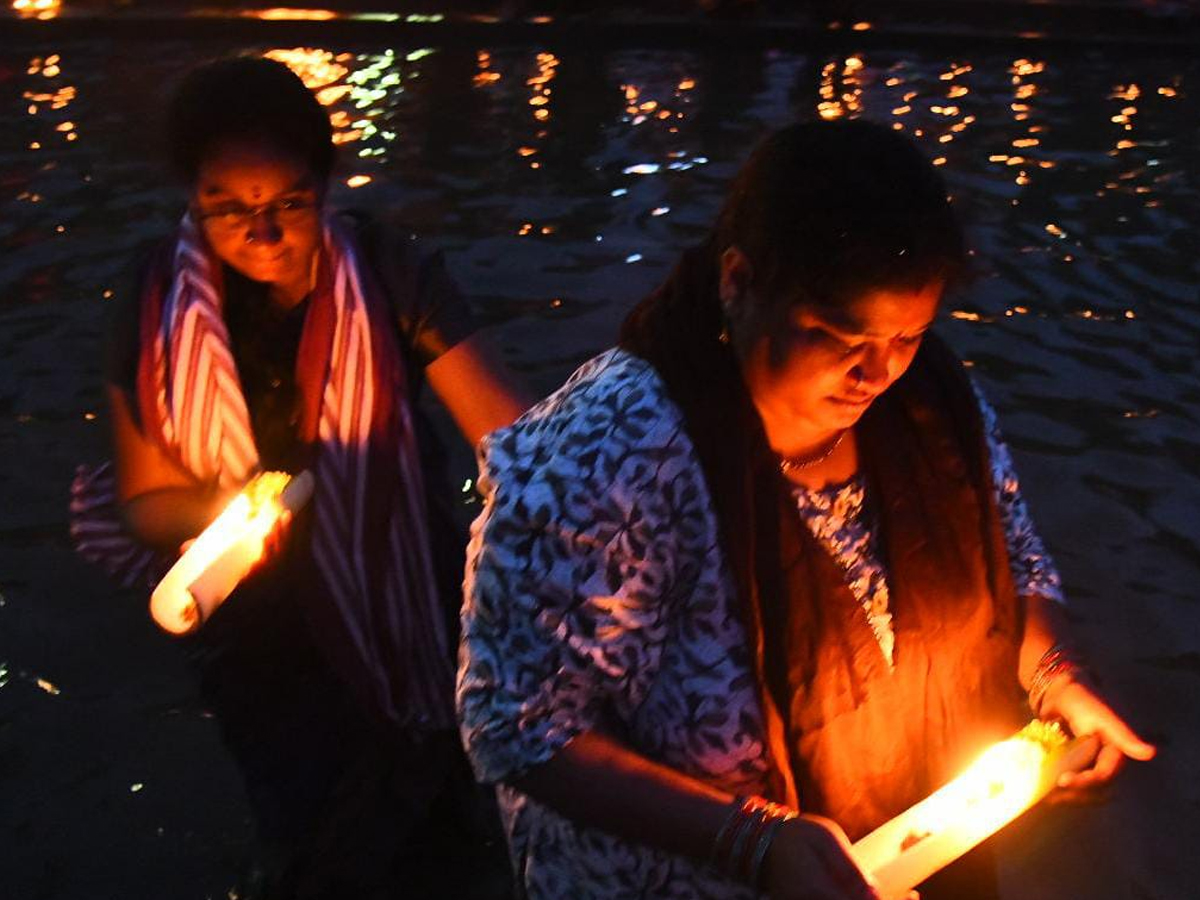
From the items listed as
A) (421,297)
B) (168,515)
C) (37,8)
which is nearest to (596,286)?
(421,297)

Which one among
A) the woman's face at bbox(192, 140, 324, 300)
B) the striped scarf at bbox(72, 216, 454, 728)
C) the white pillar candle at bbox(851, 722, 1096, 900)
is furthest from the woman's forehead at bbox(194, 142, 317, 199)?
the white pillar candle at bbox(851, 722, 1096, 900)

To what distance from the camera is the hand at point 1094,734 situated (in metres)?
2.03

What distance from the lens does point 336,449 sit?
2945 millimetres

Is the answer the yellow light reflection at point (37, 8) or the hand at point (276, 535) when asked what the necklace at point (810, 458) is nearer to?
the hand at point (276, 535)

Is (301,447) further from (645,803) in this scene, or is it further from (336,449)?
(645,803)

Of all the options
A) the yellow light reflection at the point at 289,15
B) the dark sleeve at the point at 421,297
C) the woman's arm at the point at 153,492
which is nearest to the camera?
the woman's arm at the point at 153,492

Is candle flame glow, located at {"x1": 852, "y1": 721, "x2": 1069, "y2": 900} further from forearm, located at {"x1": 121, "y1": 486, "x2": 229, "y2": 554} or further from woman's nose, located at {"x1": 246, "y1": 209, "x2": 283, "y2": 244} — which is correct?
woman's nose, located at {"x1": 246, "y1": 209, "x2": 283, "y2": 244}

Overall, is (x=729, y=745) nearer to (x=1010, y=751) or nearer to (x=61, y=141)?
(x=1010, y=751)

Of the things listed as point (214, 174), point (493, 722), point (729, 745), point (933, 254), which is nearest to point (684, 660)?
point (729, 745)

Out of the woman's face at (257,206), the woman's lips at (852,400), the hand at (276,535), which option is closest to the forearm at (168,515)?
the hand at (276,535)

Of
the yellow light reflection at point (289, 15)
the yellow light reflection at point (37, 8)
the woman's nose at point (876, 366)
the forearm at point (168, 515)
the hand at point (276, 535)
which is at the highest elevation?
the woman's nose at point (876, 366)

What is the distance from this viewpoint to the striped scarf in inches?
112

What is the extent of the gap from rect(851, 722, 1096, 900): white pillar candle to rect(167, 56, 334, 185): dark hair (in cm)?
184

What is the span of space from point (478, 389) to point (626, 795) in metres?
1.29
